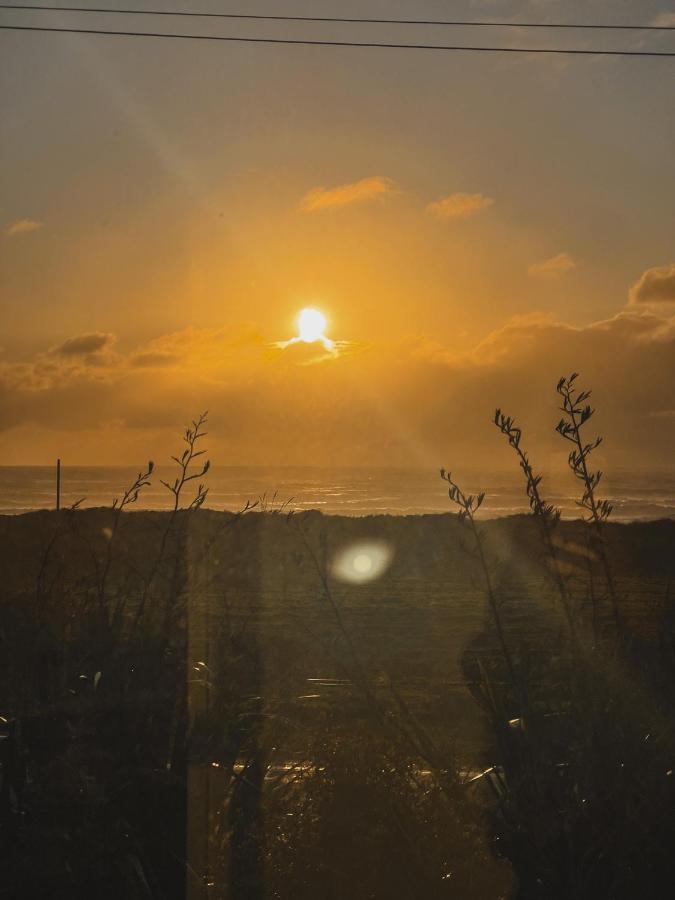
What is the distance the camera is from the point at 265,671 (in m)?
8.99

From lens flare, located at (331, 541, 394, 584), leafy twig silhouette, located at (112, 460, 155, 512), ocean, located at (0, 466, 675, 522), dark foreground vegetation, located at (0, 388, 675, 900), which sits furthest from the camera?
ocean, located at (0, 466, 675, 522)

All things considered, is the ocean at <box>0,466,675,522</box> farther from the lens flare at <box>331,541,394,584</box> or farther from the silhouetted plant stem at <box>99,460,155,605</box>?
the silhouetted plant stem at <box>99,460,155,605</box>

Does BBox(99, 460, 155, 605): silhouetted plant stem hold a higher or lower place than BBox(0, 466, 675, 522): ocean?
lower

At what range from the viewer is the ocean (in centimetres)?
5578

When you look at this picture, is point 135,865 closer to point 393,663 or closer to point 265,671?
point 265,671

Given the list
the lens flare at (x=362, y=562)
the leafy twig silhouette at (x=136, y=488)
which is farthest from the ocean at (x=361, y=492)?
the leafy twig silhouette at (x=136, y=488)

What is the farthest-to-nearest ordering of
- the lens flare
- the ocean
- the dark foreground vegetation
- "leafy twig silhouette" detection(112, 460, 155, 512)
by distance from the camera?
the ocean
the lens flare
"leafy twig silhouette" detection(112, 460, 155, 512)
the dark foreground vegetation

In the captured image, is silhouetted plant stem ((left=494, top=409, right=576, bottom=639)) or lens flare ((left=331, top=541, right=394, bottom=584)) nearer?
silhouetted plant stem ((left=494, top=409, right=576, bottom=639))

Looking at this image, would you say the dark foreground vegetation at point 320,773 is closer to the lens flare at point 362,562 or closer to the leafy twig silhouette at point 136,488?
the leafy twig silhouette at point 136,488

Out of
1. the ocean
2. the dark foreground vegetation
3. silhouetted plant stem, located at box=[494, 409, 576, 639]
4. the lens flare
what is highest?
the ocean

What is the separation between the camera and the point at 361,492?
237ft

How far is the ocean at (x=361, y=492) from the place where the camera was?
183 ft

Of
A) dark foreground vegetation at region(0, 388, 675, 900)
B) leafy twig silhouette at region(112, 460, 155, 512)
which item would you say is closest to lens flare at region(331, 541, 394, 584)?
leafy twig silhouette at region(112, 460, 155, 512)

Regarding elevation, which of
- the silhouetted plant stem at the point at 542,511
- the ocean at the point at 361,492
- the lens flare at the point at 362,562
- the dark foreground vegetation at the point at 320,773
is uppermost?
the ocean at the point at 361,492
